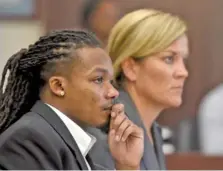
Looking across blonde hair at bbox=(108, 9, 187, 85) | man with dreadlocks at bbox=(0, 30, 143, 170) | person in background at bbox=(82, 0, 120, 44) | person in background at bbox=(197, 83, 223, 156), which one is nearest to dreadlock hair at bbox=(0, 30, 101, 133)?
man with dreadlocks at bbox=(0, 30, 143, 170)

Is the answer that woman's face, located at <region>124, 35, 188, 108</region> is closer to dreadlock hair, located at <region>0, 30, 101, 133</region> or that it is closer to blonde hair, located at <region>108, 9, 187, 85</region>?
blonde hair, located at <region>108, 9, 187, 85</region>

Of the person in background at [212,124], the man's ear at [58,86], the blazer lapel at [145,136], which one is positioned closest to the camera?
the man's ear at [58,86]

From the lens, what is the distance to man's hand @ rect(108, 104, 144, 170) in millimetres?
1534

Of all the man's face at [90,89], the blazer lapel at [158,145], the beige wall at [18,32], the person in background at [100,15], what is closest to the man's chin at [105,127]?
the man's face at [90,89]

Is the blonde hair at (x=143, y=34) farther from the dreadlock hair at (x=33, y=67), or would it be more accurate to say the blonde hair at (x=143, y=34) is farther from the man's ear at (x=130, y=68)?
the dreadlock hair at (x=33, y=67)

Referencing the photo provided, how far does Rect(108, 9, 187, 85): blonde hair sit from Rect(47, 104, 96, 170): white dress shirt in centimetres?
47

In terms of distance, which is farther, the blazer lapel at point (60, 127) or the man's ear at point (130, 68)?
the man's ear at point (130, 68)

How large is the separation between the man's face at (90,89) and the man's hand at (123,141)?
0.06 meters

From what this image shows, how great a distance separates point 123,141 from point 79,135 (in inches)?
5.7

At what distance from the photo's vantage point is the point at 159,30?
1.88 m

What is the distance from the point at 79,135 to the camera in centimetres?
145

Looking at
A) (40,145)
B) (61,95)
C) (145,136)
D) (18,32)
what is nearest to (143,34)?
(145,136)

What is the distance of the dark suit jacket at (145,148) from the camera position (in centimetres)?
157

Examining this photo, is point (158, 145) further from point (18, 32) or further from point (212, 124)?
point (18, 32)
